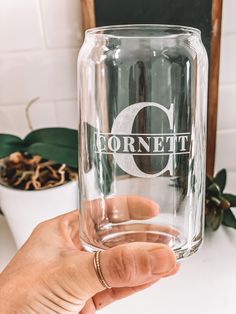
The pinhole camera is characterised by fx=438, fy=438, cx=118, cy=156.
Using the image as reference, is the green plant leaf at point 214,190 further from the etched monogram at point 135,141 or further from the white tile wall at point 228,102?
the etched monogram at point 135,141

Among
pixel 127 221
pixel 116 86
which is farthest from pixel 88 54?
pixel 127 221

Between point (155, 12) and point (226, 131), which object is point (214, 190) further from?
point (155, 12)

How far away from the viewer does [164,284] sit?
574mm

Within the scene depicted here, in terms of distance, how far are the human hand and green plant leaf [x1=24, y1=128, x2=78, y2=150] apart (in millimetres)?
169

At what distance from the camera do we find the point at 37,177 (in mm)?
619

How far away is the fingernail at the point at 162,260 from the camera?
36cm

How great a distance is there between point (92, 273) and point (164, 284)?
0.73 ft

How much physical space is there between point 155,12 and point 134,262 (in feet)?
1.35

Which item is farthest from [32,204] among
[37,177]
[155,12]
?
[155,12]

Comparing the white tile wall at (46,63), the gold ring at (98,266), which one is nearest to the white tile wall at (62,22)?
the white tile wall at (46,63)

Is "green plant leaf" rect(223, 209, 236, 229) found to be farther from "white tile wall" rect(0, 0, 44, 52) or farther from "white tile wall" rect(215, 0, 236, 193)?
"white tile wall" rect(0, 0, 44, 52)

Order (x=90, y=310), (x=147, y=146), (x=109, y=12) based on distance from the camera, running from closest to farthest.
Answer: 1. (x=147, y=146)
2. (x=90, y=310)
3. (x=109, y=12)

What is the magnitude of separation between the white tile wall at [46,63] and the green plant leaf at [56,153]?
0.41 feet

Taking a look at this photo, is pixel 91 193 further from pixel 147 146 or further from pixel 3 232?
pixel 3 232
